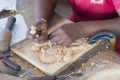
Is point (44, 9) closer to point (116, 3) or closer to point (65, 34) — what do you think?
point (65, 34)

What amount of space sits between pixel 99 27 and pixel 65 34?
0.15m

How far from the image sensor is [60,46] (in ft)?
3.55

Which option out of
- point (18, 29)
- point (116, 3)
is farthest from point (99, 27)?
point (18, 29)

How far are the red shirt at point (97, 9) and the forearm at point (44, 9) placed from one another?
0.39ft

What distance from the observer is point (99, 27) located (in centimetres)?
111

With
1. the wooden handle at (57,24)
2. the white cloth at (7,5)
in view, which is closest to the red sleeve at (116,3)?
the wooden handle at (57,24)

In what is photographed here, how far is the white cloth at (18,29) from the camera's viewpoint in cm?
114

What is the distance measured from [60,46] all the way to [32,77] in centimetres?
20

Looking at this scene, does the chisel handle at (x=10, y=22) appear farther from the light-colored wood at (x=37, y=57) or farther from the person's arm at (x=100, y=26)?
the person's arm at (x=100, y=26)

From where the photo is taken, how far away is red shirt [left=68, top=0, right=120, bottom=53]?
1.18m

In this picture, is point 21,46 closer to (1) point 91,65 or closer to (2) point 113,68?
(1) point 91,65

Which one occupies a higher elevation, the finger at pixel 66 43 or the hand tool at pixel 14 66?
the finger at pixel 66 43

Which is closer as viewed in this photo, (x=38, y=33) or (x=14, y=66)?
(x=14, y=66)

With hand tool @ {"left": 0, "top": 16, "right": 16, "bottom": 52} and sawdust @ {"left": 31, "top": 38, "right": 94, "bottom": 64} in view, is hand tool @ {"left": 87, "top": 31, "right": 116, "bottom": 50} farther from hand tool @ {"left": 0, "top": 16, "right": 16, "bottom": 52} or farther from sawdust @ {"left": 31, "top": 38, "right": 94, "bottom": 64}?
hand tool @ {"left": 0, "top": 16, "right": 16, "bottom": 52}
